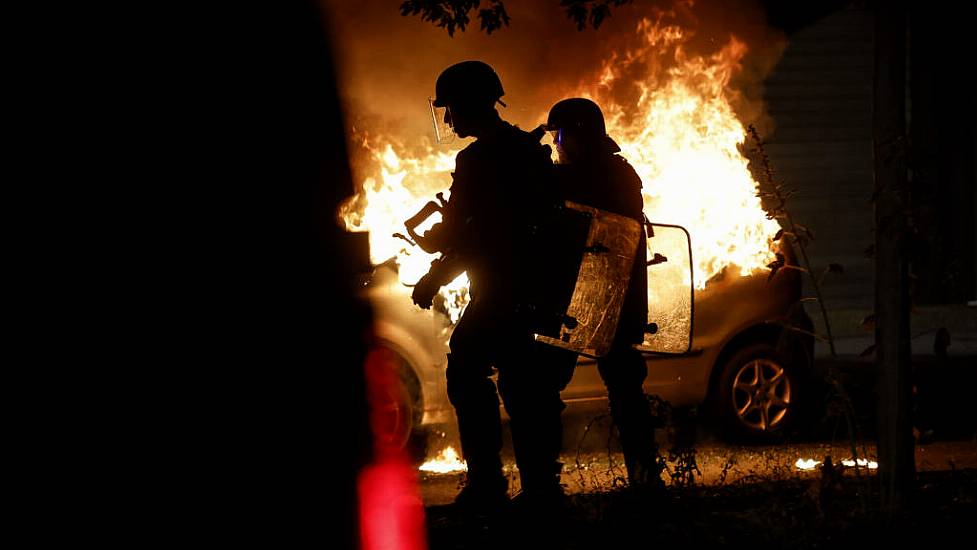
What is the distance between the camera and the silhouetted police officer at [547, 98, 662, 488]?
19.6 ft

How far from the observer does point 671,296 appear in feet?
22.5

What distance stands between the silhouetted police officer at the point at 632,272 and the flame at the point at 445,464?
1.74m

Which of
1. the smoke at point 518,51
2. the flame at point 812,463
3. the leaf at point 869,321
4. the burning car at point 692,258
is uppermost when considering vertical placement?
the smoke at point 518,51

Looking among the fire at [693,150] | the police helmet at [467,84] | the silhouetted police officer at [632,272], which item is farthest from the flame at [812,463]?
the police helmet at [467,84]

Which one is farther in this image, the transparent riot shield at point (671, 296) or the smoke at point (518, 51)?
the smoke at point (518, 51)

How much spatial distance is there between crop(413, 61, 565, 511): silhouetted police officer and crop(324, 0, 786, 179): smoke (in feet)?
12.5

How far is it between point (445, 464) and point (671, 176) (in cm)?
250

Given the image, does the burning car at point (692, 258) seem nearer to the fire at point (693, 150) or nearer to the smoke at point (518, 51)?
the fire at point (693, 150)

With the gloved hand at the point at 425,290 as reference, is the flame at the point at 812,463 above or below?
below

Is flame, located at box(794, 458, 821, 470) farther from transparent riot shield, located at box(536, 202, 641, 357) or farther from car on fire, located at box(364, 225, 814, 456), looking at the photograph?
transparent riot shield, located at box(536, 202, 641, 357)

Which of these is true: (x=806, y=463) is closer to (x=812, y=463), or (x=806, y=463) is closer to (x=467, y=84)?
(x=812, y=463)

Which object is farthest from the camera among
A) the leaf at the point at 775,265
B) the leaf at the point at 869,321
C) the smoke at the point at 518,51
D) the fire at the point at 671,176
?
the smoke at the point at 518,51

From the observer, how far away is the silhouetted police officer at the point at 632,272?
5.97 m

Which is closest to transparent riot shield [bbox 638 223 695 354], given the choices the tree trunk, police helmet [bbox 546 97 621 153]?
police helmet [bbox 546 97 621 153]
